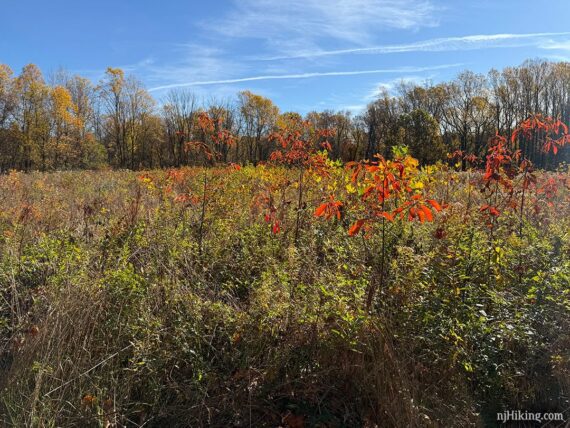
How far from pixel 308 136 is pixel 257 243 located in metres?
1.73

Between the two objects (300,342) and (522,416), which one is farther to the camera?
(300,342)

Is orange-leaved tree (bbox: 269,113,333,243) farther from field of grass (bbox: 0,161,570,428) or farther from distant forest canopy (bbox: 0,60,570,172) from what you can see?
distant forest canopy (bbox: 0,60,570,172)

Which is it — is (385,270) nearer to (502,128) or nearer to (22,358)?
(22,358)

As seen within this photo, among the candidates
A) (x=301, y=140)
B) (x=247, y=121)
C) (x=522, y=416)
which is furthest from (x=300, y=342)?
(x=247, y=121)

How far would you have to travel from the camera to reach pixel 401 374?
2.19 m

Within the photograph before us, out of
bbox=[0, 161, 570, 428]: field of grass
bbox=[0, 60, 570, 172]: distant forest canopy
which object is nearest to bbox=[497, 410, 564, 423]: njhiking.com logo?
bbox=[0, 161, 570, 428]: field of grass

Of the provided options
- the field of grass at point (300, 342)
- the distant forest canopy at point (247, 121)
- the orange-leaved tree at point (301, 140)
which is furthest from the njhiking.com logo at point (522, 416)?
the distant forest canopy at point (247, 121)

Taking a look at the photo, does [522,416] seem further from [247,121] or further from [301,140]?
[247,121]

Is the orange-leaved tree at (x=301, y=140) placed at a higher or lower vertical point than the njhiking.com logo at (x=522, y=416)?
higher

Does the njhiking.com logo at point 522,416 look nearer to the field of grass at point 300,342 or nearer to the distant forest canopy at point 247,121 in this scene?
the field of grass at point 300,342

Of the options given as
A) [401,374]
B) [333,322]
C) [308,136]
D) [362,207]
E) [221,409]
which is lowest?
[221,409]

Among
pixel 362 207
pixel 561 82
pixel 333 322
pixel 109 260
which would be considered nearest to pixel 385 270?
pixel 333 322

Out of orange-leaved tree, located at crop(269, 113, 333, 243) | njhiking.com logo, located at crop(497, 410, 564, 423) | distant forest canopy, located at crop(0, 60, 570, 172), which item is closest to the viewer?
njhiking.com logo, located at crop(497, 410, 564, 423)

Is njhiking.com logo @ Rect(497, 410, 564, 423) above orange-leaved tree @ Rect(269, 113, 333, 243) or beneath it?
beneath
